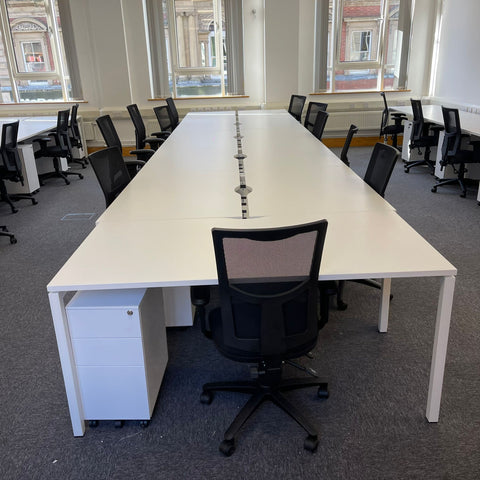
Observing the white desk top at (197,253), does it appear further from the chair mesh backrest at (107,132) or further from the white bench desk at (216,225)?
the chair mesh backrest at (107,132)

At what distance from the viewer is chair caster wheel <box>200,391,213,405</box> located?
82.8 inches

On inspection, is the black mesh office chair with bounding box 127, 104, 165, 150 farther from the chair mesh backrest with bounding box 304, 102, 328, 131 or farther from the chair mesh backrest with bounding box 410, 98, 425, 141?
the chair mesh backrest with bounding box 410, 98, 425, 141

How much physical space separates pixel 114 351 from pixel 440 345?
130 centimetres

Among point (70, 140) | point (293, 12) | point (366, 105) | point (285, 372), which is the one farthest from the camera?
point (366, 105)

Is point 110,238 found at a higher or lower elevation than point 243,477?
higher

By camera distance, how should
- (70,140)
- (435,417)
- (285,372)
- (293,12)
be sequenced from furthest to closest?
(293,12) → (70,140) → (285,372) → (435,417)

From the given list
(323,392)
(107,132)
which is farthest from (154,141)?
(323,392)

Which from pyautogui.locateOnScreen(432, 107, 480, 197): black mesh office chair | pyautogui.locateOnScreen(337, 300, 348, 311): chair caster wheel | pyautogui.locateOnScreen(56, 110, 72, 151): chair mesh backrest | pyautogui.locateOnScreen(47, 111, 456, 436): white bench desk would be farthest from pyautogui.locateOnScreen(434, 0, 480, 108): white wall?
pyautogui.locateOnScreen(56, 110, 72, 151): chair mesh backrest

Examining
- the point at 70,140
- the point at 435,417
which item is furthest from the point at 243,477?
the point at 70,140

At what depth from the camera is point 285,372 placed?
2299 millimetres

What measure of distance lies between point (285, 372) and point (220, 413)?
0.42 m

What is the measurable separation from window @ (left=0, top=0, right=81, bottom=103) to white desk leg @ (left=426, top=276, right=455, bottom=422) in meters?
7.46

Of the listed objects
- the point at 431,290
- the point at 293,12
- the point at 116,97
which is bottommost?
the point at 431,290

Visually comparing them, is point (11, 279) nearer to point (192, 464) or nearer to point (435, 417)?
point (192, 464)
